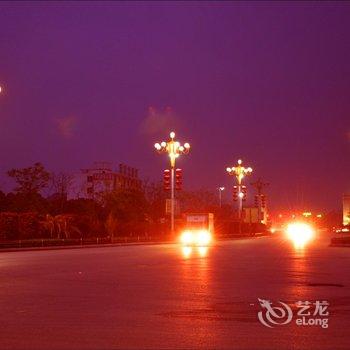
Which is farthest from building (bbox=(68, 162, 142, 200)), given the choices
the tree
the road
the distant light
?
the road

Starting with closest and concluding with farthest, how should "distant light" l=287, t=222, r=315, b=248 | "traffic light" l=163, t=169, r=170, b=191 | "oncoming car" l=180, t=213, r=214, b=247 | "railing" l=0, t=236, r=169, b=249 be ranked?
"railing" l=0, t=236, r=169, b=249, "traffic light" l=163, t=169, r=170, b=191, "distant light" l=287, t=222, r=315, b=248, "oncoming car" l=180, t=213, r=214, b=247

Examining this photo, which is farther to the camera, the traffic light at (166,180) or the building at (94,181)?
the building at (94,181)

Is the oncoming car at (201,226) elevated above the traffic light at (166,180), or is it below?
below

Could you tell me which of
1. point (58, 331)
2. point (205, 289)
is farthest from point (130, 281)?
point (58, 331)

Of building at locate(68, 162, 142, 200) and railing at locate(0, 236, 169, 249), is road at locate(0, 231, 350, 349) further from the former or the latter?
building at locate(68, 162, 142, 200)

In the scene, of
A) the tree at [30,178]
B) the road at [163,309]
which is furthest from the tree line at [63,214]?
the road at [163,309]

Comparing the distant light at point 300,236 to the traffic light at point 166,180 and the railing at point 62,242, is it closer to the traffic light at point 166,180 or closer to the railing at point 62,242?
the traffic light at point 166,180

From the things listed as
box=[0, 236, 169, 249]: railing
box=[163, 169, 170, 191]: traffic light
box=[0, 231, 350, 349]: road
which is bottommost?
box=[0, 231, 350, 349]: road

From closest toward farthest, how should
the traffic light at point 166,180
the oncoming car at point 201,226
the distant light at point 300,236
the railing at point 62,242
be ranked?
the railing at point 62,242, the traffic light at point 166,180, the distant light at point 300,236, the oncoming car at point 201,226

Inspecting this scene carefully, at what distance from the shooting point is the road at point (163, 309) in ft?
33.4

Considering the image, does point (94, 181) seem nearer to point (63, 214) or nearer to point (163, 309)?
point (63, 214)

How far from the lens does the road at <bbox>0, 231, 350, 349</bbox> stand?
33.4 feet

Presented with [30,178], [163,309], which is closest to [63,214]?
[30,178]

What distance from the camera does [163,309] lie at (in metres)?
13.6
